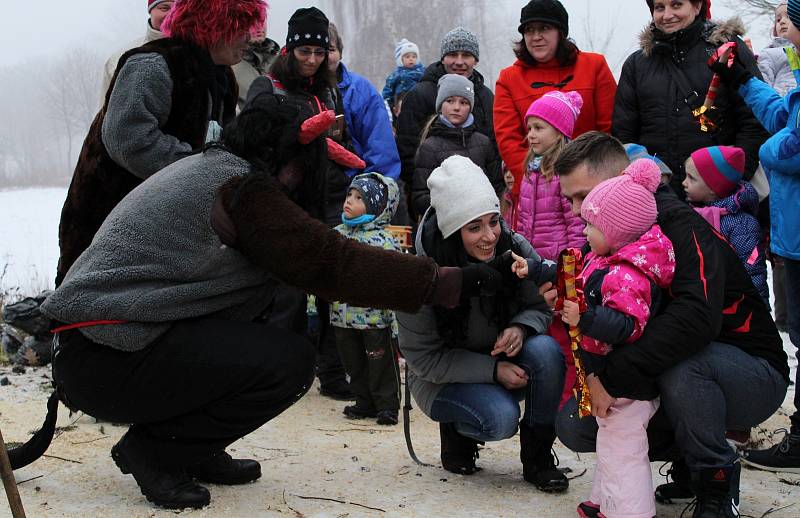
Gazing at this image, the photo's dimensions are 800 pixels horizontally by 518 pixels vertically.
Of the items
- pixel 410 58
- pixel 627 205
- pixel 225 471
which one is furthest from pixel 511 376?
pixel 410 58

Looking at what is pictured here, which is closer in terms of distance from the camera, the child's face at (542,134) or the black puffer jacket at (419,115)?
the child's face at (542,134)

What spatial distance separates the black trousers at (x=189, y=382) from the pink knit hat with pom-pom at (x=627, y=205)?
113 centimetres

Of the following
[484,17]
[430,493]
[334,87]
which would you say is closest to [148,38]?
[334,87]

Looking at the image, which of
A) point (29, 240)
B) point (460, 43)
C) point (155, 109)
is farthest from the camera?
point (29, 240)

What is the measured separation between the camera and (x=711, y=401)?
2.74m

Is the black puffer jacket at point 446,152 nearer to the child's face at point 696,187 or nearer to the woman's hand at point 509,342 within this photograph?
the child's face at point 696,187

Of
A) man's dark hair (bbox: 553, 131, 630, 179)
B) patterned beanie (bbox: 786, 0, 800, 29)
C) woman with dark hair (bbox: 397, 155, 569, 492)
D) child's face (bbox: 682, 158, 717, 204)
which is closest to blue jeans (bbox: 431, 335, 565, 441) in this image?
woman with dark hair (bbox: 397, 155, 569, 492)

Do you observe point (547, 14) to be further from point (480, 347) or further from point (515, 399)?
point (515, 399)

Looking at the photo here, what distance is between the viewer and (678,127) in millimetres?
4445

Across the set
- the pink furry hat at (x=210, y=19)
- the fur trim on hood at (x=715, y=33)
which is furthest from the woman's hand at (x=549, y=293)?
the fur trim on hood at (x=715, y=33)

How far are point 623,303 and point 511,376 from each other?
0.72m

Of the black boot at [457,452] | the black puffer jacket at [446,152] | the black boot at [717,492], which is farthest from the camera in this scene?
the black puffer jacket at [446,152]

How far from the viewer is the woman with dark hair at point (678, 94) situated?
432cm

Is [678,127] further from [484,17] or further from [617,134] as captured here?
[484,17]
